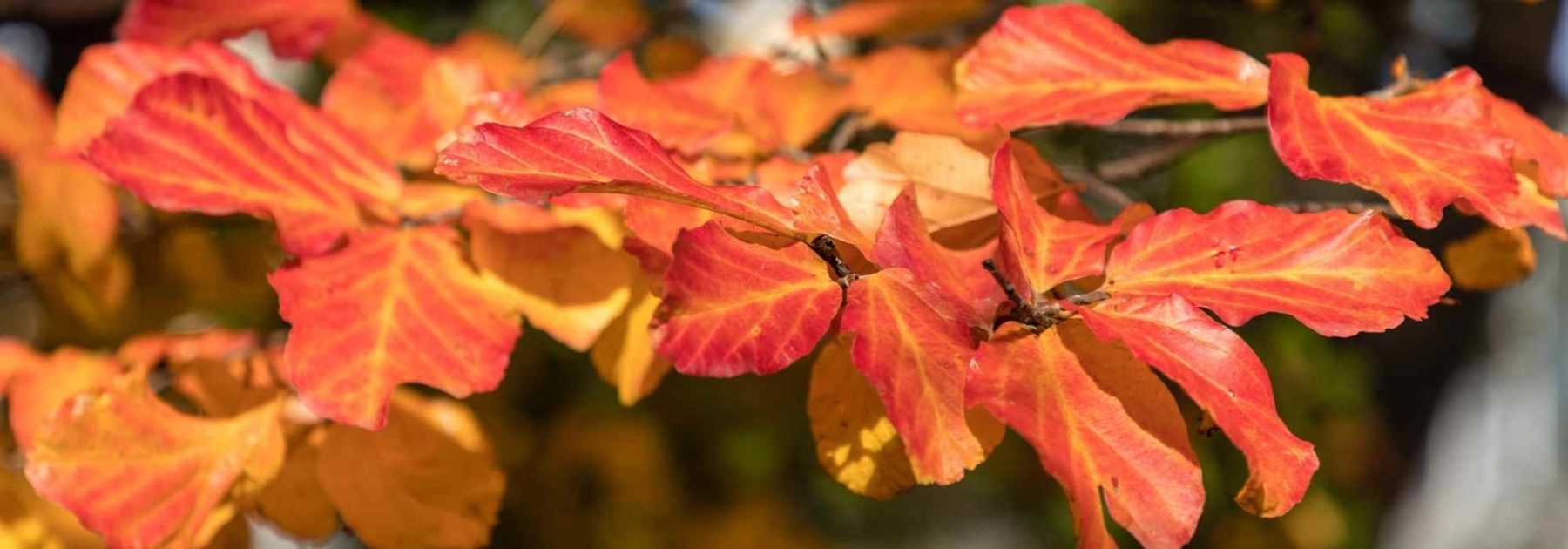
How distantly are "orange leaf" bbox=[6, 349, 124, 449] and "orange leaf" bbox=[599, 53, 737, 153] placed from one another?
0.33 meters

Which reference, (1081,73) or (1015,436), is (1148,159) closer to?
(1081,73)

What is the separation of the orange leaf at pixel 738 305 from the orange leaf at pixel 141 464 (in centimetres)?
28

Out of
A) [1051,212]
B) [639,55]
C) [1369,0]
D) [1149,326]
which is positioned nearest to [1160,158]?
[1051,212]

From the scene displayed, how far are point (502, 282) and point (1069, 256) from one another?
26 centimetres

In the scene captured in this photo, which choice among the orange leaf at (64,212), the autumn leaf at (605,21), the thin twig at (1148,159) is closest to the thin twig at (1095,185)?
the thin twig at (1148,159)


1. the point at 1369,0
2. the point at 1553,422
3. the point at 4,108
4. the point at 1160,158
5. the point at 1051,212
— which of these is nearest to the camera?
the point at 1051,212

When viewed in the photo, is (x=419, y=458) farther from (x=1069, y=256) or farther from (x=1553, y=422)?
(x=1553, y=422)

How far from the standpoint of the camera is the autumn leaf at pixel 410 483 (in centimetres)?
57

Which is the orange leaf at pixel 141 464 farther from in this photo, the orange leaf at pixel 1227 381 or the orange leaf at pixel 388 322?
the orange leaf at pixel 1227 381

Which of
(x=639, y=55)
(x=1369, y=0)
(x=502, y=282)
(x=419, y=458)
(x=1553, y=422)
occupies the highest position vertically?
(x=502, y=282)

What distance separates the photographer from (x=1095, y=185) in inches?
25.7

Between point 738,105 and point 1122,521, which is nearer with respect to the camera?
point 1122,521

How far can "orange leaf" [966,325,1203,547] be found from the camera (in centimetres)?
37

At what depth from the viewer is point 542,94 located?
0.86 metres
